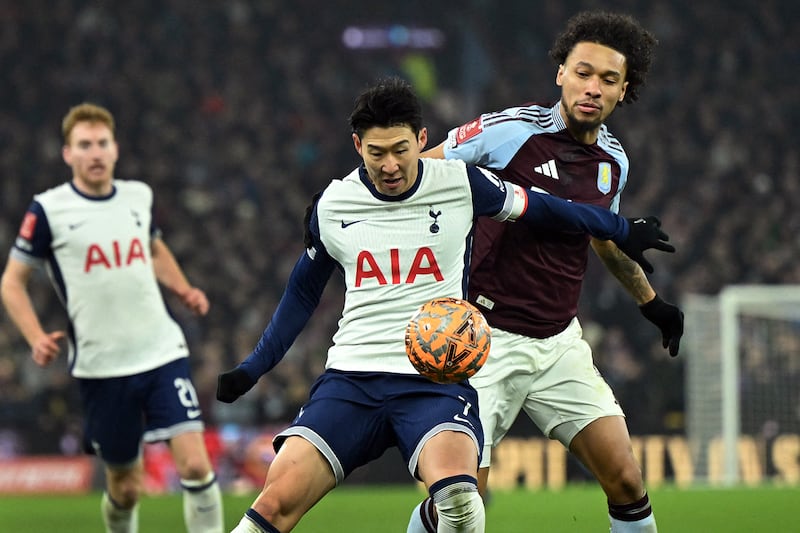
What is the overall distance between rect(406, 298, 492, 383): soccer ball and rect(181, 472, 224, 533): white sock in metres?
2.40

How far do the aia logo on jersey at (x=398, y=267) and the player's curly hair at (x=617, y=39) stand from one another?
51.6 inches

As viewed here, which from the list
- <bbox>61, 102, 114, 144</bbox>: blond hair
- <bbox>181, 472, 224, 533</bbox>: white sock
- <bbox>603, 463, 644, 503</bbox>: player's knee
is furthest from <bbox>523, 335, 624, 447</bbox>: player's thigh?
<bbox>61, 102, 114, 144</bbox>: blond hair

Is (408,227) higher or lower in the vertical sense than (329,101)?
lower

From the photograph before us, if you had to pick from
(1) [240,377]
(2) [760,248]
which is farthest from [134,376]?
(2) [760,248]

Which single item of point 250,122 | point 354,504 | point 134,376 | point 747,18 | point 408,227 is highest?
point 747,18

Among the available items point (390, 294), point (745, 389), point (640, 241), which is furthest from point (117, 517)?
point (745, 389)

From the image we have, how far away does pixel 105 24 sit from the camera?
21.8 m

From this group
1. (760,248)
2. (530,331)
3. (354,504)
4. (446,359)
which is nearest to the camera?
(446,359)

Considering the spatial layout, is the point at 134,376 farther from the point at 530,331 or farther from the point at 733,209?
the point at 733,209

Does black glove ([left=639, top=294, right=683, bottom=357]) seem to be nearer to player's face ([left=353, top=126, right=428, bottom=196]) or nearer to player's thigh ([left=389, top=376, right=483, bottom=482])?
player's thigh ([left=389, top=376, right=483, bottom=482])

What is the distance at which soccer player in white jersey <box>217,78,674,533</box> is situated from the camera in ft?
15.6

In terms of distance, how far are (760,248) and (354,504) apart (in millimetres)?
8731

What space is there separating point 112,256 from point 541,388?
2.65 meters

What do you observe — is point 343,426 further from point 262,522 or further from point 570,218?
point 570,218
